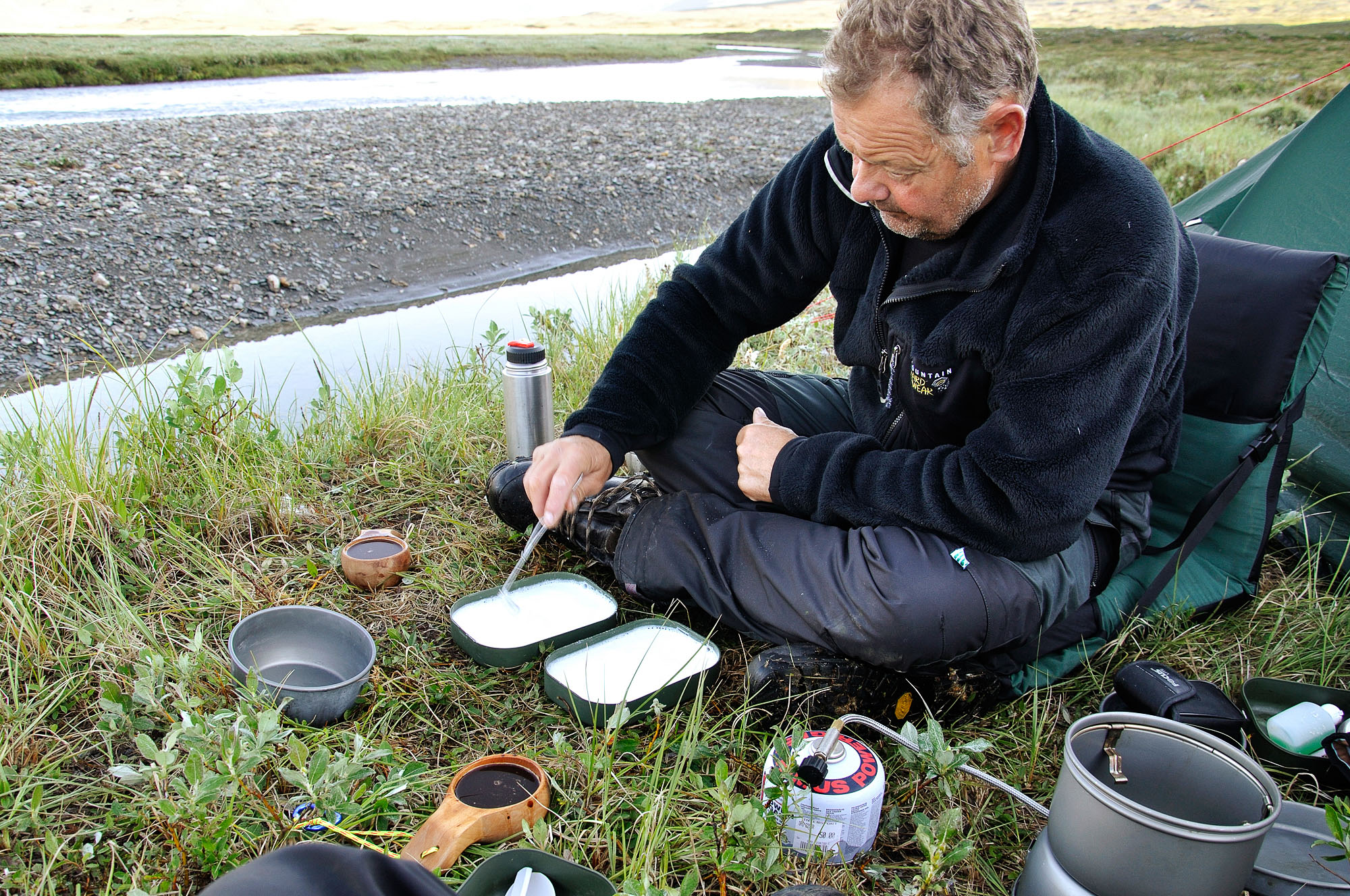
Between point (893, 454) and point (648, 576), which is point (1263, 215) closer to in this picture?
point (893, 454)

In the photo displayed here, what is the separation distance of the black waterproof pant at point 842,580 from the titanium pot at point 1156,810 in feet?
1.36

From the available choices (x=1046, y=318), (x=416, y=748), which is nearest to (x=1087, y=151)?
(x=1046, y=318)

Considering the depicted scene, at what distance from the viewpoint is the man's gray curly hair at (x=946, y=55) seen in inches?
61.6

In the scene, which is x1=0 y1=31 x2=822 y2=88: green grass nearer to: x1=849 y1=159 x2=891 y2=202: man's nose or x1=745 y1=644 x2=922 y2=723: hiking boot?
x1=849 y1=159 x2=891 y2=202: man's nose

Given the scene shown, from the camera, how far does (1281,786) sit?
70.6 inches

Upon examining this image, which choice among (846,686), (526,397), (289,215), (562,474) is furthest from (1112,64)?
(846,686)

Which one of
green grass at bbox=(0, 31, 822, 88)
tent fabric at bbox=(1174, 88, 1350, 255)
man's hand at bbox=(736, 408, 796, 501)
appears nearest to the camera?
man's hand at bbox=(736, 408, 796, 501)

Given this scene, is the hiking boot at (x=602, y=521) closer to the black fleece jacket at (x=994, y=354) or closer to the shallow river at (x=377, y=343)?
the black fleece jacket at (x=994, y=354)

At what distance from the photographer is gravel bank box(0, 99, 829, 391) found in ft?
16.5

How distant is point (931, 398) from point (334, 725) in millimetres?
1447

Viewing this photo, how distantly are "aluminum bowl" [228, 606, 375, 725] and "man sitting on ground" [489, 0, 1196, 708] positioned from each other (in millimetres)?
505

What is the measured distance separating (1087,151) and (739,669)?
4.39ft

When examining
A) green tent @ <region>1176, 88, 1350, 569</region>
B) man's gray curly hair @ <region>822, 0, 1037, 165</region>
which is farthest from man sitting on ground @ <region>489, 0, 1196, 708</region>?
green tent @ <region>1176, 88, 1350, 569</region>

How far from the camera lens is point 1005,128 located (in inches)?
65.9
